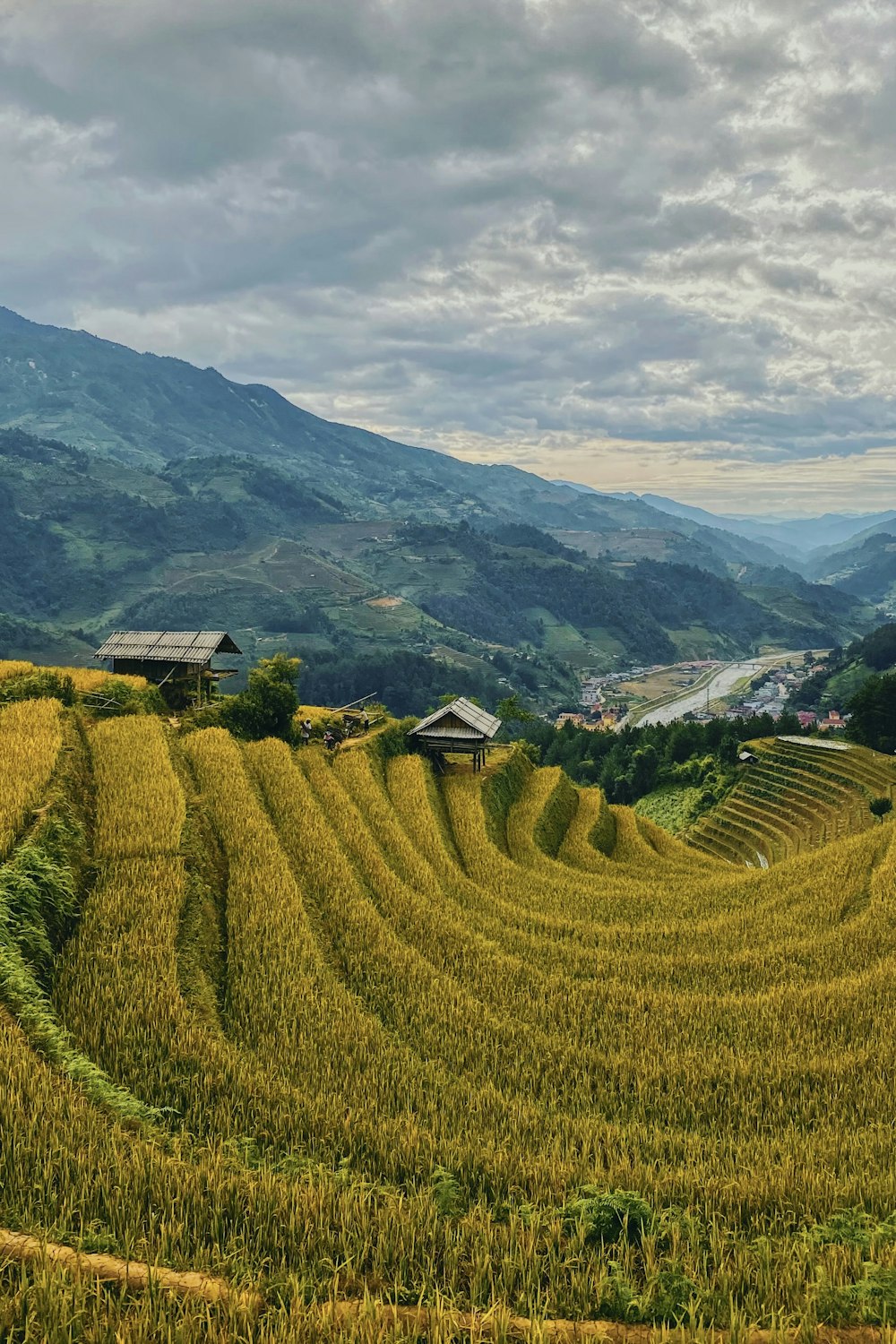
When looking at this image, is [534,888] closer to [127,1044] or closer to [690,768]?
[127,1044]

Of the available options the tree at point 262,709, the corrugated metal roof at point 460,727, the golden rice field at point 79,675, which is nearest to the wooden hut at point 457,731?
the corrugated metal roof at point 460,727

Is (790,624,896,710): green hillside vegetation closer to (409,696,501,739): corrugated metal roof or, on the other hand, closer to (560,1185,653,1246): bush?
Result: (409,696,501,739): corrugated metal roof

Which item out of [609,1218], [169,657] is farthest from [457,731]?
[609,1218]

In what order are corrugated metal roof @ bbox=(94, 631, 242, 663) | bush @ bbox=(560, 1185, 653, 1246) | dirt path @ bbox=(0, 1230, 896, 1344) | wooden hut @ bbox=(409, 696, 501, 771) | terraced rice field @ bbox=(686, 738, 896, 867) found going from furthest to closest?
terraced rice field @ bbox=(686, 738, 896, 867)
wooden hut @ bbox=(409, 696, 501, 771)
corrugated metal roof @ bbox=(94, 631, 242, 663)
bush @ bbox=(560, 1185, 653, 1246)
dirt path @ bbox=(0, 1230, 896, 1344)

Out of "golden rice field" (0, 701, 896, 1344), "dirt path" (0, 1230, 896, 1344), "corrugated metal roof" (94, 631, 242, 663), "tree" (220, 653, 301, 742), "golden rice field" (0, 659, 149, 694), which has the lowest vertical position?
"golden rice field" (0, 701, 896, 1344)

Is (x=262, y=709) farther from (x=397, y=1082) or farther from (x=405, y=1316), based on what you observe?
(x=405, y=1316)

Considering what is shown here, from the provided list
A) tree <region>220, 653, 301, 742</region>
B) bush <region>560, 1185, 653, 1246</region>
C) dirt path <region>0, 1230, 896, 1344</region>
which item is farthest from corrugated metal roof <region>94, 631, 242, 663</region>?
bush <region>560, 1185, 653, 1246</region>
